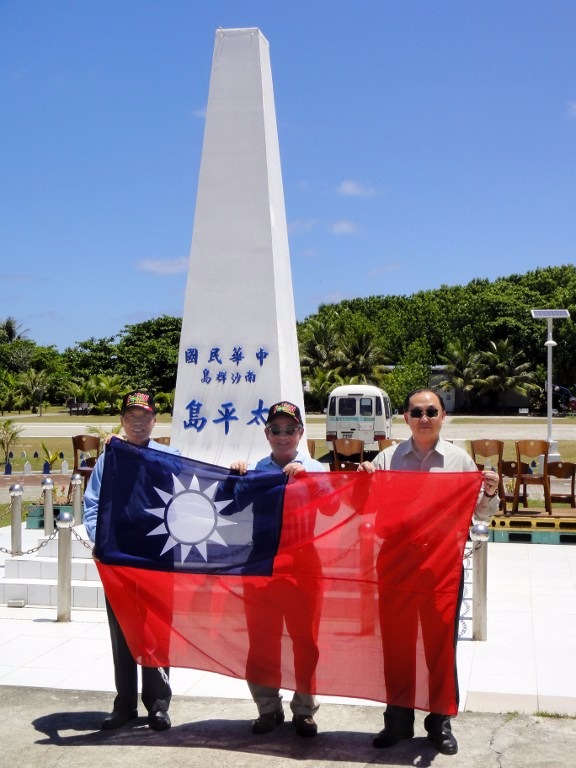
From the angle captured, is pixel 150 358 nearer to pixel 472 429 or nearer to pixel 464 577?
pixel 472 429

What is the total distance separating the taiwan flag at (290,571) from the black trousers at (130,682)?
0.08 m

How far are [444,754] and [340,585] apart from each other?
0.92 meters

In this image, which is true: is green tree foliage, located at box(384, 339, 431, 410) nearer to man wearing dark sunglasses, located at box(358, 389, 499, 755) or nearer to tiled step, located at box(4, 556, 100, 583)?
tiled step, located at box(4, 556, 100, 583)

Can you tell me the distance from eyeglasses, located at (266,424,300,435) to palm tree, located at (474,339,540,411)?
4277 cm

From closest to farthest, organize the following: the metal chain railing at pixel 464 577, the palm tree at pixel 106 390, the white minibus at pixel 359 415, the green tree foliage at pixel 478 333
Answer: the metal chain railing at pixel 464 577 → the white minibus at pixel 359 415 → the green tree foliage at pixel 478 333 → the palm tree at pixel 106 390

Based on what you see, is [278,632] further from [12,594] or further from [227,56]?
[227,56]

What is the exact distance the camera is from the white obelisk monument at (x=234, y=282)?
7875 mm

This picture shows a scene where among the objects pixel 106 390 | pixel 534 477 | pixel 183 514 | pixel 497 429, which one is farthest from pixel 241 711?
pixel 106 390

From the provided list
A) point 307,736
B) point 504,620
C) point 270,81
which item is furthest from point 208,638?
point 270,81

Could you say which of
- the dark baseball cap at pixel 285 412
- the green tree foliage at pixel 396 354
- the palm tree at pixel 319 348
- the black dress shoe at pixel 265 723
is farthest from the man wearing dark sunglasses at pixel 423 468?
the palm tree at pixel 319 348

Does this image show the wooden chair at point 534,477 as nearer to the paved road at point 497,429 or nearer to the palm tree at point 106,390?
the paved road at point 497,429

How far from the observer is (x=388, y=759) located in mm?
3941

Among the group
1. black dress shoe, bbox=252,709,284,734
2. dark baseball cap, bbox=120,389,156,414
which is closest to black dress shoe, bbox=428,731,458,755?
black dress shoe, bbox=252,709,284,734

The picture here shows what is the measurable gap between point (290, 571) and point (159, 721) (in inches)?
40.2
